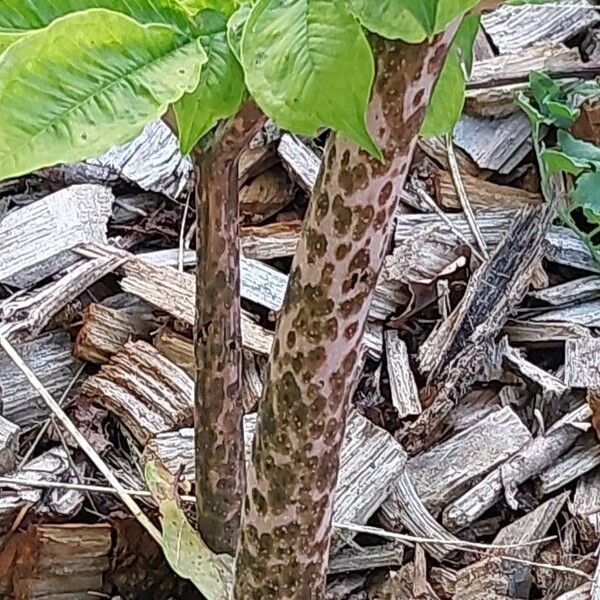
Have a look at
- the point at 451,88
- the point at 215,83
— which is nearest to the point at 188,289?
the point at 451,88

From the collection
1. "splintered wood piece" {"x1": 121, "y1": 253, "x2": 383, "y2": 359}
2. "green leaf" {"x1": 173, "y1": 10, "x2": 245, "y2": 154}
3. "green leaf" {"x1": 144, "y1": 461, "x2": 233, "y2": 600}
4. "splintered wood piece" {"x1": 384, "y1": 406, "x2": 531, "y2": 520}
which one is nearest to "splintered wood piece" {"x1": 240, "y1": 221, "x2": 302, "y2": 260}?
"splintered wood piece" {"x1": 121, "y1": 253, "x2": 383, "y2": 359}

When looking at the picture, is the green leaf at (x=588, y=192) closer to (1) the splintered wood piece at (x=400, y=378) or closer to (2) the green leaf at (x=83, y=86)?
(1) the splintered wood piece at (x=400, y=378)

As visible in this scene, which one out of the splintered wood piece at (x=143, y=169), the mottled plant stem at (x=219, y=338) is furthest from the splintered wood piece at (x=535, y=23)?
the mottled plant stem at (x=219, y=338)

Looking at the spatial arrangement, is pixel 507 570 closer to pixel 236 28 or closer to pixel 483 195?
pixel 483 195

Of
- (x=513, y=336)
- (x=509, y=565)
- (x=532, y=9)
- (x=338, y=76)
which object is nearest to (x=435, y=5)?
(x=338, y=76)

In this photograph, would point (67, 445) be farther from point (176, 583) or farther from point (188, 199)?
point (188, 199)

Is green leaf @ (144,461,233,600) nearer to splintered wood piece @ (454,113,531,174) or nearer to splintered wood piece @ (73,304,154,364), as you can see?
splintered wood piece @ (73,304,154,364)
